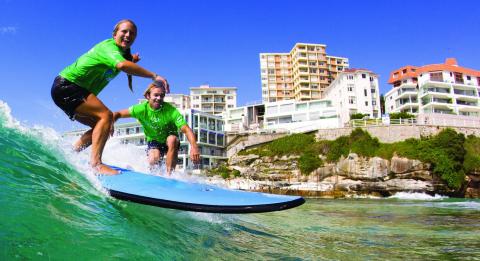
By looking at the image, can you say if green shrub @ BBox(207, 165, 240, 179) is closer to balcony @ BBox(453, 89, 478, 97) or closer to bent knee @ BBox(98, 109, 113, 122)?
bent knee @ BBox(98, 109, 113, 122)

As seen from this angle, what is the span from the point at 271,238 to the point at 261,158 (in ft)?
121

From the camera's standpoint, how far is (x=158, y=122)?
5.82 m

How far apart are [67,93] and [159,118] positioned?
1.91 metres

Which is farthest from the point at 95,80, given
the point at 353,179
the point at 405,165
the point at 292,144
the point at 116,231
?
the point at 292,144

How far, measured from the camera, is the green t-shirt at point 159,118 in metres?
5.77

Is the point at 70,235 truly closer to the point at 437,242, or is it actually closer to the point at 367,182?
the point at 437,242

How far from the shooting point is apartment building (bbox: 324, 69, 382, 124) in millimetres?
59469

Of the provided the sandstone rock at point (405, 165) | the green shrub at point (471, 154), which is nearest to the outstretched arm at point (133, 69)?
the sandstone rock at point (405, 165)

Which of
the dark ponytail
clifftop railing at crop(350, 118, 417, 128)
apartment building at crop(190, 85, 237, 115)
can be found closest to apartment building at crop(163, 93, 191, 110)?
apartment building at crop(190, 85, 237, 115)

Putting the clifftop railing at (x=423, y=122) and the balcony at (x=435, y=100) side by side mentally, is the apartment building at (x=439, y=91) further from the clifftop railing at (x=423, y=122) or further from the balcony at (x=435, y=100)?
the clifftop railing at (x=423, y=122)

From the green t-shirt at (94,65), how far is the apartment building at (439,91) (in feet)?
194

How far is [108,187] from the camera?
3428 mm

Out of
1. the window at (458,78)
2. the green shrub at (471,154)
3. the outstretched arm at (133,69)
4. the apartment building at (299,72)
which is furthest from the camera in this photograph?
the apartment building at (299,72)

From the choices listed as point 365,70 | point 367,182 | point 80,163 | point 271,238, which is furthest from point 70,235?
point 365,70
